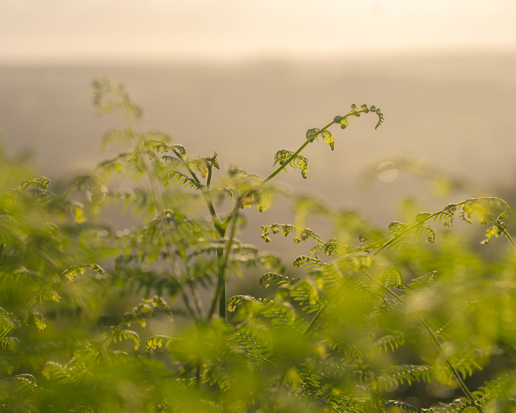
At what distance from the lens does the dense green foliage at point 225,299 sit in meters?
1.35

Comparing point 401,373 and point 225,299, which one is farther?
point 401,373

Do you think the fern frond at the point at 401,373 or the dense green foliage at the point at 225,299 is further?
the fern frond at the point at 401,373

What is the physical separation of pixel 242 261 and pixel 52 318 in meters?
0.94

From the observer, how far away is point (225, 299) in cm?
172

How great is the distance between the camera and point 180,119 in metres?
50.3

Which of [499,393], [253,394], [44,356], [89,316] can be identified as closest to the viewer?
[253,394]

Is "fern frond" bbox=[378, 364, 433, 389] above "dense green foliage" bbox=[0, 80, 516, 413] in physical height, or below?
below

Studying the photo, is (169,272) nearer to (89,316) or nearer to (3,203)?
(89,316)

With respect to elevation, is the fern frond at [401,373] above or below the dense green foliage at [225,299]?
below

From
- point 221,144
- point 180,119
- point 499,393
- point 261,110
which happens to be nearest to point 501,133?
point 261,110

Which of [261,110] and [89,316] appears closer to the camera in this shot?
[89,316]

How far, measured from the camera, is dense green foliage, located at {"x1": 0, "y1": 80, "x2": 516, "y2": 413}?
135 centimetres

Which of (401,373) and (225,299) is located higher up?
(225,299)

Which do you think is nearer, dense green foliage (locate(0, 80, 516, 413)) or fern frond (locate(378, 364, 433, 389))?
dense green foliage (locate(0, 80, 516, 413))
